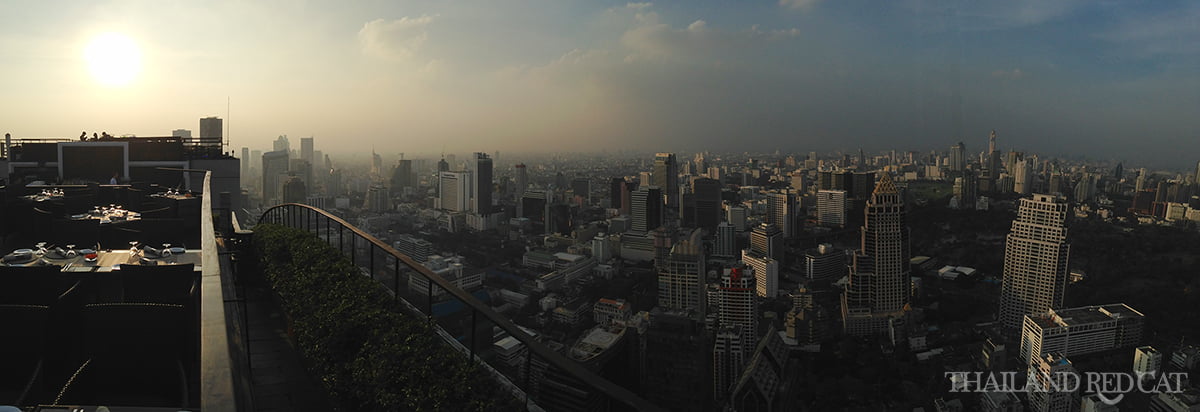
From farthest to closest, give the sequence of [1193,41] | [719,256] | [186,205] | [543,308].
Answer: [719,256]
[543,308]
[1193,41]
[186,205]

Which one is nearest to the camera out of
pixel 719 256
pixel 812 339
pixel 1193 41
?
pixel 1193 41

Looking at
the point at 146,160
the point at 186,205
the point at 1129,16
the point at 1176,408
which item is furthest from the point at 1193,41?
the point at 146,160

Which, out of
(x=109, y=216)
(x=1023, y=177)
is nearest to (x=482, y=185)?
(x=1023, y=177)

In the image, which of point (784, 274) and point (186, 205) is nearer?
point (186, 205)

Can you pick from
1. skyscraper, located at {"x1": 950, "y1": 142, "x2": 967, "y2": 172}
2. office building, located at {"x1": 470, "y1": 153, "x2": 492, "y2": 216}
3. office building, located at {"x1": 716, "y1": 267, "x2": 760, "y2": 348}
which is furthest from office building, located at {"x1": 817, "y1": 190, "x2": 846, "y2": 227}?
office building, located at {"x1": 470, "y1": 153, "x2": 492, "y2": 216}

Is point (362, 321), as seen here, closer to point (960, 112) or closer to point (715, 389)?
point (715, 389)

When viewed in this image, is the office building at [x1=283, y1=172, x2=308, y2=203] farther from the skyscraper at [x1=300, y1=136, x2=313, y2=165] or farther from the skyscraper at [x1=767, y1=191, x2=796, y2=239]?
the skyscraper at [x1=767, y1=191, x2=796, y2=239]
